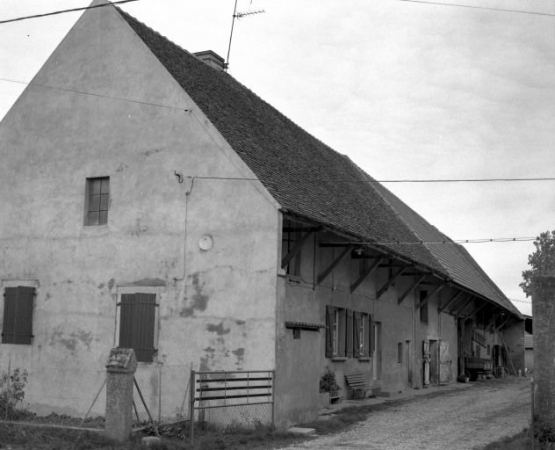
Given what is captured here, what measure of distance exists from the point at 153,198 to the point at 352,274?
21.9ft

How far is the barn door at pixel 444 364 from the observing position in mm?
28734

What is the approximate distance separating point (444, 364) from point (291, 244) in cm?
1520

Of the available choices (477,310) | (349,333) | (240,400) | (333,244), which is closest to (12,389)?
(240,400)

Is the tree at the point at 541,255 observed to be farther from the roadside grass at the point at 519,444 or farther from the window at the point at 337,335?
the roadside grass at the point at 519,444

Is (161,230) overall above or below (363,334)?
above

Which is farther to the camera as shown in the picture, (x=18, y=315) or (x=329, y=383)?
(x=329, y=383)

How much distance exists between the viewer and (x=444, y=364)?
29.2 meters

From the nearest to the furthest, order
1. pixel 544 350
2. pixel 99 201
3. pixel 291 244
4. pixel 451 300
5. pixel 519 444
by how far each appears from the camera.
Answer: pixel 519 444
pixel 544 350
pixel 291 244
pixel 99 201
pixel 451 300

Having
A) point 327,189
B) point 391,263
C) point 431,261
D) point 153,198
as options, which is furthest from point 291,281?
point 431,261

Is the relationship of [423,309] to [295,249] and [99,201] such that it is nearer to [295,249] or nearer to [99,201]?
[295,249]

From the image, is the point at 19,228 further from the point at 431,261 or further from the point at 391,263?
the point at 431,261

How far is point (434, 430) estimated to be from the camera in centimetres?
1438

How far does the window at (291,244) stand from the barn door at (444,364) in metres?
14.0

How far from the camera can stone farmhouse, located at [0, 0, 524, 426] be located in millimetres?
14859
